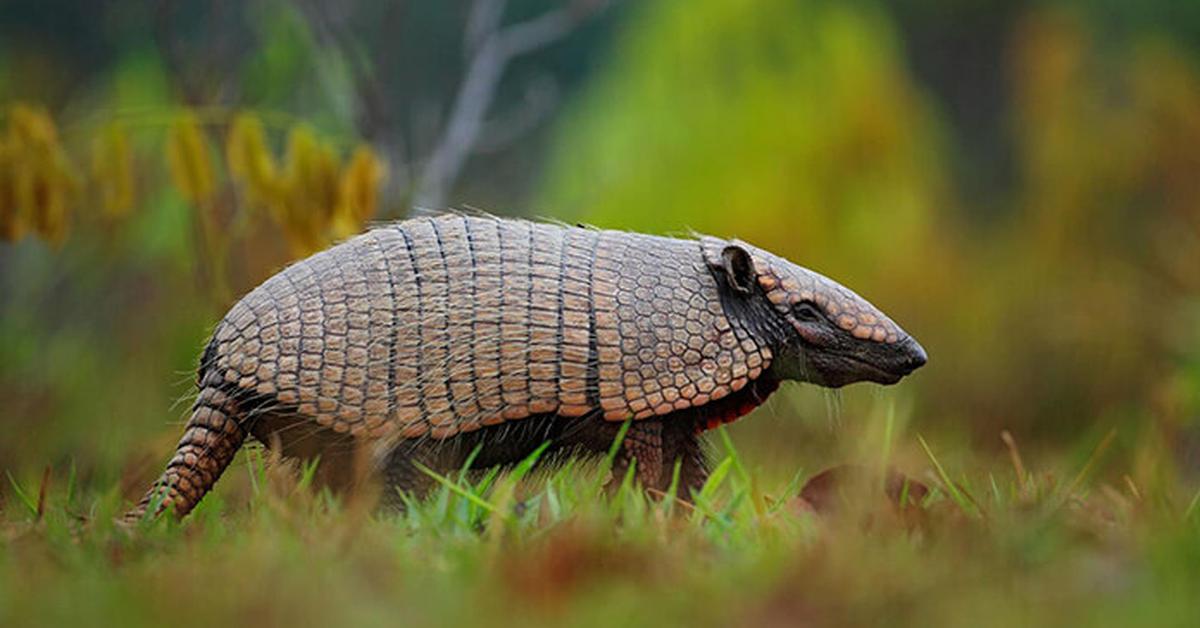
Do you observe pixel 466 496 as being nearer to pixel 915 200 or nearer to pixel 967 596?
pixel 967 596

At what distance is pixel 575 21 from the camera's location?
9.04 m

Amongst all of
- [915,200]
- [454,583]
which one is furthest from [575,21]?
[454,583]

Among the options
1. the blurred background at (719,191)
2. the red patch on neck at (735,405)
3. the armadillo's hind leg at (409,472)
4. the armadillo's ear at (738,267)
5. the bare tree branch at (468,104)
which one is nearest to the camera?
the armadillo's hind leg at (409,472)

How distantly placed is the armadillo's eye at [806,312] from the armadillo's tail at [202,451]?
1.66 m

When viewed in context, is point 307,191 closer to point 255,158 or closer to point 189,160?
point 255,158

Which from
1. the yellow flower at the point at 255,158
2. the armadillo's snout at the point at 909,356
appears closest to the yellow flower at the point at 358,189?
the yellow flower at the point at 255,158

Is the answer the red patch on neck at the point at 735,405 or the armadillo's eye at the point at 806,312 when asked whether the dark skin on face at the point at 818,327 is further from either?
the red patch on neck at the point at 735,405

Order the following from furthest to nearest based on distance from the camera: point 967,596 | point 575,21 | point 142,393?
point 575,21
point 142,393
point 967,596

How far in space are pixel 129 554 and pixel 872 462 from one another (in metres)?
1.71

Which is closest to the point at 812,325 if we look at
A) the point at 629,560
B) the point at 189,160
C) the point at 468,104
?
the point at 629,560

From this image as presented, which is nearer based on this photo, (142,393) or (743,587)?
(743,587)

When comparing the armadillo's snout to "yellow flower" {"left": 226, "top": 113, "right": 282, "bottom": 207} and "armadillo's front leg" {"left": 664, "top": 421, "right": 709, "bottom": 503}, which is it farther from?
"yellow flower" {"left": 226, "top": 113, "right": 282, "bottom": 207}

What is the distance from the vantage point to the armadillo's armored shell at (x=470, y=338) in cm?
410

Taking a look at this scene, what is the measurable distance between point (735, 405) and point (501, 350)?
2.54 feet
